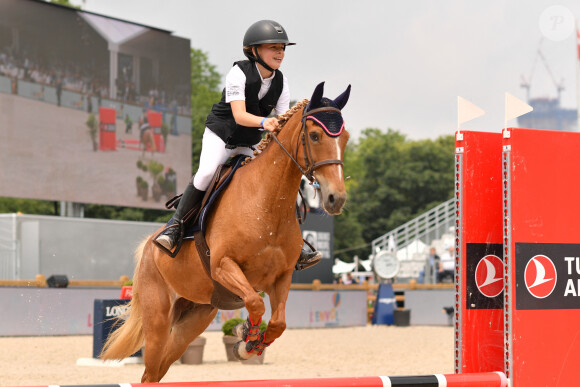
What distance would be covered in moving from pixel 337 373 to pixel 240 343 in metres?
5.52

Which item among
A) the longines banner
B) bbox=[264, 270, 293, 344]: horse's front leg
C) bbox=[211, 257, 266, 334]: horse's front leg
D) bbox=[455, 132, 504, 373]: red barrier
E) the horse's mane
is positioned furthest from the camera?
the longines banner

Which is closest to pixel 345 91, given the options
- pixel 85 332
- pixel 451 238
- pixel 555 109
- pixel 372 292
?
pixel 85 332

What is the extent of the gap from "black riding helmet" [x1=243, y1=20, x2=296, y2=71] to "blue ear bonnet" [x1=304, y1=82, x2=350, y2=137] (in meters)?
0.62

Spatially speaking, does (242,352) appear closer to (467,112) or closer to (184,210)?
(184,210)

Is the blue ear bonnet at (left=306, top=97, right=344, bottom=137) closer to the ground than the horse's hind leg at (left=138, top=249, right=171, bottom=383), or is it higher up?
higher up

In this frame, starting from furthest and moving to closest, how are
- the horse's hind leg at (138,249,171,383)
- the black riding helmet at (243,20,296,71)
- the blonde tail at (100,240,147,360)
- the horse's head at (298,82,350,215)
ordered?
the blonde tail at (100,240,147,360), the horse's hind leg at (138,249,171,383), the black riding helmet at (243,20,296,71), the horse's head at (298,82,350,215)

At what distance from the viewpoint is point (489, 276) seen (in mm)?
5121

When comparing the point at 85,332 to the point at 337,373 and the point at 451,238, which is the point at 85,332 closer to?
the point at 337,373

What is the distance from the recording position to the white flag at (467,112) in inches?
204

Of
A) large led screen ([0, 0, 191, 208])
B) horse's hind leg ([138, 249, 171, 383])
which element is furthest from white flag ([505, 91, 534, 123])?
large led screen ([0, 0, 191, 208])

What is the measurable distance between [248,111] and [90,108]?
1679 cm

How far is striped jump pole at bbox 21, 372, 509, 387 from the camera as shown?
150 inches

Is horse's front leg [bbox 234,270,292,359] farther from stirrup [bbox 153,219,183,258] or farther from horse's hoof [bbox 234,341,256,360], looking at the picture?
stirrup [bbox 153,219,183,258]

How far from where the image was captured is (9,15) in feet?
63.5
